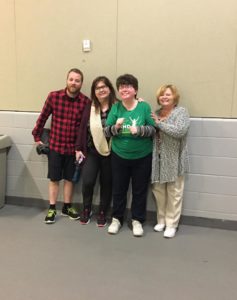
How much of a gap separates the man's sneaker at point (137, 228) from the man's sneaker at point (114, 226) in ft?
0.44

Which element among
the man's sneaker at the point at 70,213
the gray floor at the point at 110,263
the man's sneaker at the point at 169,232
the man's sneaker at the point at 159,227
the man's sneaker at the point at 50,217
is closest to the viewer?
the gray floor at the point at 110,263

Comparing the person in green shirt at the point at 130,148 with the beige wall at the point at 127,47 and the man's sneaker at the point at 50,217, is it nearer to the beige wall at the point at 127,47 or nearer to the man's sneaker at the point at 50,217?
the beige wall at the point at 127,47

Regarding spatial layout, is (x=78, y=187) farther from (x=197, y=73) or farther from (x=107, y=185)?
(x=197, y=73)

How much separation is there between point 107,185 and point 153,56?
3.98ft

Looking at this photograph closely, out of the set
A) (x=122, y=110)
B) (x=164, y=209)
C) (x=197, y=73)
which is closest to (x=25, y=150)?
(x=122, y=110)

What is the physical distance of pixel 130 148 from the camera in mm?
2830

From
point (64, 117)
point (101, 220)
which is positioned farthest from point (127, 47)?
point (101, 220)

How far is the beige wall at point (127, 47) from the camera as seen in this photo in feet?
9.32

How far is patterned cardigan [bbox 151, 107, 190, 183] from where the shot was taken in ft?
9.29

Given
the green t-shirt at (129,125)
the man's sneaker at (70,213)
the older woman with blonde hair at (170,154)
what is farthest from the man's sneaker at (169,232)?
the man's sneaker at (70,213)

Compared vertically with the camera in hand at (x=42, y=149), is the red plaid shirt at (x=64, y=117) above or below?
above

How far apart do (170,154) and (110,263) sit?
39.6 inches

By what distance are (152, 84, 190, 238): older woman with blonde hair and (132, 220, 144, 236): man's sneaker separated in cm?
16

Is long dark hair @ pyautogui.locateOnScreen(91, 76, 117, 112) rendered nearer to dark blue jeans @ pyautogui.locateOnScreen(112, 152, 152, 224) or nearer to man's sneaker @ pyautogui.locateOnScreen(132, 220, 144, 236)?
dark blue jeans @ pyautogui.locateOnScreen(112, 152, 152, 224)
